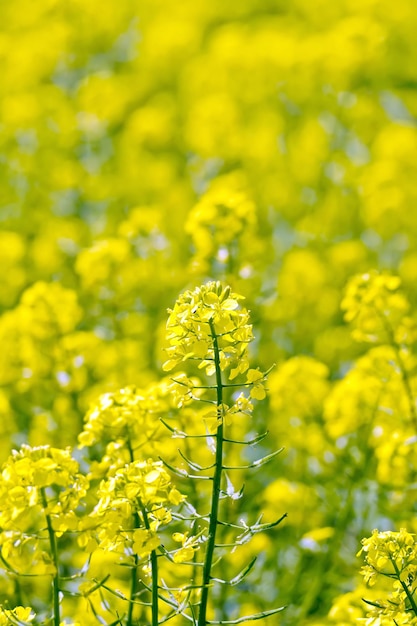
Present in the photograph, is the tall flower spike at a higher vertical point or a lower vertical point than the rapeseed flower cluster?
higher

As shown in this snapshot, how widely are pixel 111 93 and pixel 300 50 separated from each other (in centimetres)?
99

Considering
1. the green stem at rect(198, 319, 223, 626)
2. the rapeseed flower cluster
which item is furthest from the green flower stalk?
the rapeseed flower cluster

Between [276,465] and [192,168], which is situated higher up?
[192,168]

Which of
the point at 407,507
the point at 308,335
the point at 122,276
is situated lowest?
the point at 407,507

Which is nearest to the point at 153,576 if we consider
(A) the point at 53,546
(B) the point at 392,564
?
(A) the point at 53,546

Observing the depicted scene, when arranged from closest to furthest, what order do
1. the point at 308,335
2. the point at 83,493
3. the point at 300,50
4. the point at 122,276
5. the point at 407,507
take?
1. the point at 83,493
2. the point at 407,507
3. the point at 122,276
4. the point at 308,335
5. the point at 300,50

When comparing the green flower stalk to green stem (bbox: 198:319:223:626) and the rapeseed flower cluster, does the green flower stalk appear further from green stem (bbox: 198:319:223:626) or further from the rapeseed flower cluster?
the rapeseed flower cluster

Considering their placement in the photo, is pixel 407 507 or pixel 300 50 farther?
pixel 300 50

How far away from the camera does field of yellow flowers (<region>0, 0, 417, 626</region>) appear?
6.19 feet

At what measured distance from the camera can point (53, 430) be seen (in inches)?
139

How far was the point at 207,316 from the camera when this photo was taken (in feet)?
5.85

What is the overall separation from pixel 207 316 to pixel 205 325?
0.09 ft

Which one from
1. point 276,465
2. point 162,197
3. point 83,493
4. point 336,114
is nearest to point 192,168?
point 162,197

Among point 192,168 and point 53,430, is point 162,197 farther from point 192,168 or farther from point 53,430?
point 53,430
